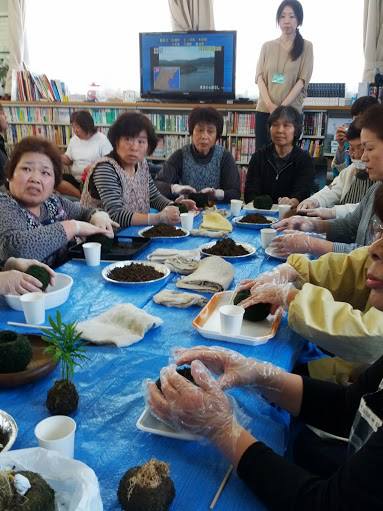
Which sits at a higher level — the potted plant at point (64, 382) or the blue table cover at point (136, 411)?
the potted plant at point (64, 382)

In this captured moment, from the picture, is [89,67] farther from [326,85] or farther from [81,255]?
[81,255]

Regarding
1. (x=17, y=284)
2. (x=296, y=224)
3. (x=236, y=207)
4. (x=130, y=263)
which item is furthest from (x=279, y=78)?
(x=17, y=284)

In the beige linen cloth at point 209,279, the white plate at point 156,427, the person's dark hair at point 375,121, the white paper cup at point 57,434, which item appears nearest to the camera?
the white paper cup at point 57,434

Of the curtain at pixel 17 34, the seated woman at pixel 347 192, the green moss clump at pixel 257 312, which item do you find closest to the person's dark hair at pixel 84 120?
the curtain at pixel 17 34

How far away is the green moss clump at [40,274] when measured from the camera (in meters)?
1.51

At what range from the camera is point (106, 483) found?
808 millimetres

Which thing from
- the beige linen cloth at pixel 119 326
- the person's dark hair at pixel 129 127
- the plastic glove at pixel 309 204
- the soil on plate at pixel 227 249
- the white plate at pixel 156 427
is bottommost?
the white plate at pixel 156 427

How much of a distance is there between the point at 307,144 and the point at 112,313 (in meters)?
4.66

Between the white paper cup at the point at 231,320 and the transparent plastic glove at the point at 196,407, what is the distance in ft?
1.16

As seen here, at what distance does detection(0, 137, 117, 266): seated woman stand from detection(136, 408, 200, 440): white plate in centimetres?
116

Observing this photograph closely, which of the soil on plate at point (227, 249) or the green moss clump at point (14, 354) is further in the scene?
the soil on plate at point (227, 249)

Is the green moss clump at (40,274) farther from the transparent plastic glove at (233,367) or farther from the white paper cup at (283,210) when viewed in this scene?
the white paper cup at (283,210)

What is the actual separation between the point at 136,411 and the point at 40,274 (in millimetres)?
711

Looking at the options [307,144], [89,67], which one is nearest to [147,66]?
[89,67]
